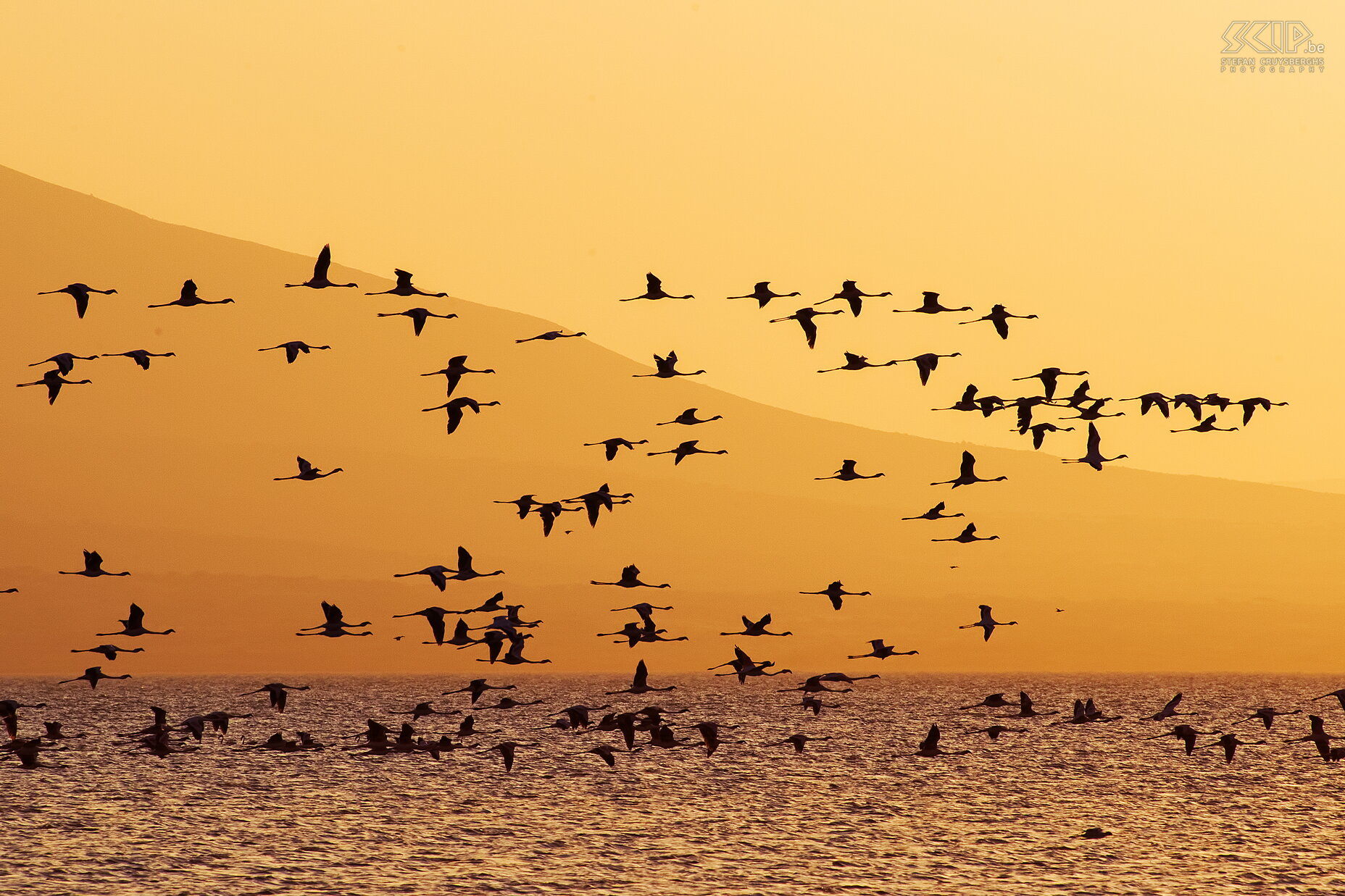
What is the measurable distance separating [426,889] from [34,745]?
19809mm

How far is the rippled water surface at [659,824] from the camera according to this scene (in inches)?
3381

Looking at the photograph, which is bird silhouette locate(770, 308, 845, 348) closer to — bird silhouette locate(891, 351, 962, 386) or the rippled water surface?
bird silhouette locate(891, 351, 962, 386)

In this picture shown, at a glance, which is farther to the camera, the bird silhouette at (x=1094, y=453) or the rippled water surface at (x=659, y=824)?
the rippled water surface at (x=659, y=824)

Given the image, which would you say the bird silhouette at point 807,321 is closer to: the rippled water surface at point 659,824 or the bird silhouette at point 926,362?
the bird silhouette at point 926,362

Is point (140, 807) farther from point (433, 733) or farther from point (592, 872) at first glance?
point (433, 733)

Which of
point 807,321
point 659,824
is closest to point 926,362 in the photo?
point 807,321

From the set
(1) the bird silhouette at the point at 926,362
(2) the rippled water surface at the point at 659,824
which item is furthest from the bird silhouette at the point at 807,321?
(2) the rippled water surface at the point at 659,824

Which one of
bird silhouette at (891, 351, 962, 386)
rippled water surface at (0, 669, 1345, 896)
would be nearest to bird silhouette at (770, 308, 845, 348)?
bird silhouette at (891, 351, 962, 386)

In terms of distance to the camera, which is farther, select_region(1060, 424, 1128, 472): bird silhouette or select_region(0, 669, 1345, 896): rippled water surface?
select_region(0, 669, 1345, 896): rippled water surface

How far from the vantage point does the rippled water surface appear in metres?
85.9

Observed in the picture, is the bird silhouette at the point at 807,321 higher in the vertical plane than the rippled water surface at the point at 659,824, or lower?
higher

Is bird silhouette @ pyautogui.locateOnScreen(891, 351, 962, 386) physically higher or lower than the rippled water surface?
higher

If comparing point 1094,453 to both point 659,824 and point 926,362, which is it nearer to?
point 926,362

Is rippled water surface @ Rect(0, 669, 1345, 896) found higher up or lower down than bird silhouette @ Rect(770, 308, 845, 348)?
lower down
